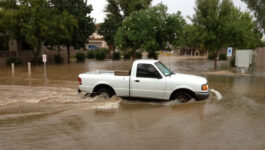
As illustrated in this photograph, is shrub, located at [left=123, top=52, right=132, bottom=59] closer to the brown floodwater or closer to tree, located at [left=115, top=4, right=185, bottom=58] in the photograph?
tree, located at [left=115, top=4, right=185, bottom=58]

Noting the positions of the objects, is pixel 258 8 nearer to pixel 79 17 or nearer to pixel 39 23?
pixel 79 17

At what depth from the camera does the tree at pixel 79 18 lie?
29672 millimetres


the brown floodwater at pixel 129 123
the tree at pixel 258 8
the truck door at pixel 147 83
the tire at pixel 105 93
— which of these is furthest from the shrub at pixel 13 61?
the tree at pixel 258 8

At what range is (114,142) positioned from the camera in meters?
5.21

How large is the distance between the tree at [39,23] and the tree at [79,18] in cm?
354

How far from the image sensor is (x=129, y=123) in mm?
6492

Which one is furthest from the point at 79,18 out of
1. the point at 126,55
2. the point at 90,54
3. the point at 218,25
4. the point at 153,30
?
the point at 218,25

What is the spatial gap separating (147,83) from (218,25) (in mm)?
14812

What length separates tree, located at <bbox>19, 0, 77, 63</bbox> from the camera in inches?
941

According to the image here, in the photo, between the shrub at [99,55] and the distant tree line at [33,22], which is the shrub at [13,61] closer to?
the distant tree line at [33,22]

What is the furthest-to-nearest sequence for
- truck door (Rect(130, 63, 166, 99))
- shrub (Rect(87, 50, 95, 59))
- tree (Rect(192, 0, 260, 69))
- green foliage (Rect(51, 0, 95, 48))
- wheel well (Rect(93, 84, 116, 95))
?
shrub (Rect(87, 50, 95, 59)) < green foliage (Rect(51, 0, 95, 48)) < tree (Rect(192, 0, 260, 69)) < wheel well (Rect(93, 84, 116, 95)) < truck door (Rect(130, 63, 166, 99))

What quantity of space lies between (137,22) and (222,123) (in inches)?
573

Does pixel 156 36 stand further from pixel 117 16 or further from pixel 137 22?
pixel 117 16

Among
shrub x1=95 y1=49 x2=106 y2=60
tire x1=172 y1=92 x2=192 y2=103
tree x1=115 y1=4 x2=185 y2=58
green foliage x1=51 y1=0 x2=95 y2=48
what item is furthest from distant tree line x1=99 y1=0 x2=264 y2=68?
shrub x1=95 y1=49 x2=106 y2=60
